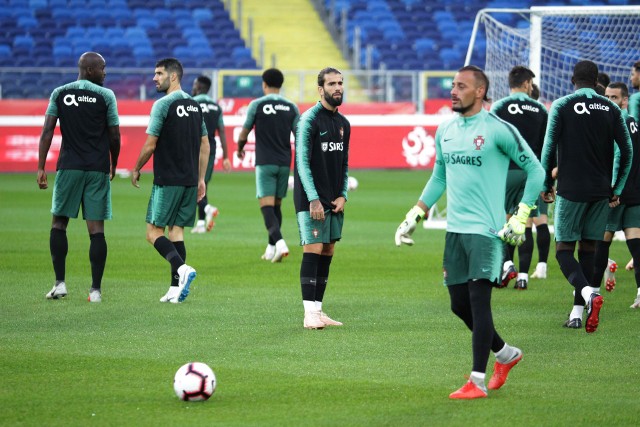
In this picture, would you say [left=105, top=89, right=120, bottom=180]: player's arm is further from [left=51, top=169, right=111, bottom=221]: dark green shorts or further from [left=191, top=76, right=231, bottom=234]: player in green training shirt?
[left=191, top=76, right=231, bottom=234]: player in green training shirt

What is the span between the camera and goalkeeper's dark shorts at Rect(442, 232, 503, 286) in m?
6.94

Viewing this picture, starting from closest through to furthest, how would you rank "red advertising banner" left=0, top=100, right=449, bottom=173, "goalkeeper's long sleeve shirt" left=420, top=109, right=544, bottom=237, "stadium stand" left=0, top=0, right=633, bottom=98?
"goalkeeper's long sleeve shirt" left=420, top=109, right=544, bottom=237
"red advertising banner" left=0, top=100, right=449, bottom=173
"stadium stand" left=0, top=0, right=633, bottom=98

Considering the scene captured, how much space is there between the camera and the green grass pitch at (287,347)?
657 cm

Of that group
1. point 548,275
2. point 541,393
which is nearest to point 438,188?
point 541,393

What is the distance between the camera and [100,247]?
35.5 ft

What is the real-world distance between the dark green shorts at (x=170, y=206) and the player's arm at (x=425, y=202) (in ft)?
13.1

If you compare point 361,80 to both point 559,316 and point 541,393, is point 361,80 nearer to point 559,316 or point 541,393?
point 559,316

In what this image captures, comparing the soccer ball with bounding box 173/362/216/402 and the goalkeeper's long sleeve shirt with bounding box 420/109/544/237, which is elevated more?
the goalkeeper's long sleeve shirt with bounding box 420/109/544/237

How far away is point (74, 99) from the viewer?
1070 cm

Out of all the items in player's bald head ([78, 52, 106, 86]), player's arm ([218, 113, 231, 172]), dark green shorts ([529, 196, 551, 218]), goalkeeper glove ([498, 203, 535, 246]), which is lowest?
dark green shorts ([529, 196, 551, 218])

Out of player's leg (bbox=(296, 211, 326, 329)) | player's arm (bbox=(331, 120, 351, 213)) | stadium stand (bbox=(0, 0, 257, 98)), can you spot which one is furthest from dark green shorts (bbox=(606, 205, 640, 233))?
stadium stand (bbox=(0, 0, 257, 98))

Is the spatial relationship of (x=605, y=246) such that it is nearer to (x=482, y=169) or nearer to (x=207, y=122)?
(x=482, y=169)

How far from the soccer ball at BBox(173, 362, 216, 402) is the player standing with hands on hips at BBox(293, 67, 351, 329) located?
2.70 meters

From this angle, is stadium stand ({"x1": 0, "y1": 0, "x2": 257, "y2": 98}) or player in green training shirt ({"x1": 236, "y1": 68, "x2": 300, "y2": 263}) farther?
stadium stand ({"x1": 0, "y1": 0, "x2": 257, "y2": 98})
